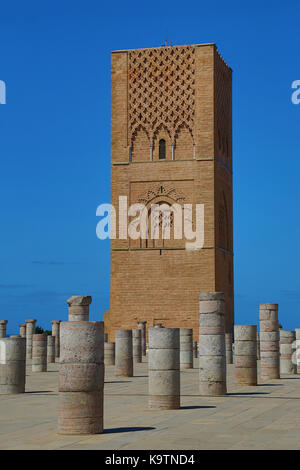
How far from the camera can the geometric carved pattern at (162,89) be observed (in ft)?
120

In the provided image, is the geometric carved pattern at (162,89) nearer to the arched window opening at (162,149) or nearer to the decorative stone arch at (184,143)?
the decorative stone arch at (184,143)

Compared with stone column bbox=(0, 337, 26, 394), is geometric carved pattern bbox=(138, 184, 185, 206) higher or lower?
higher

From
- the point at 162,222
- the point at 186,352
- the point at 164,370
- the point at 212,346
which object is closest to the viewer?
the point at 164,370

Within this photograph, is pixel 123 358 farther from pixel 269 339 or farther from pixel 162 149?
pixel 162 149

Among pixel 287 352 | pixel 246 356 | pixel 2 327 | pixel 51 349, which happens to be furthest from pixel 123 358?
pixel 2 327

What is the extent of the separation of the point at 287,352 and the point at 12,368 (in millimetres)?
7618

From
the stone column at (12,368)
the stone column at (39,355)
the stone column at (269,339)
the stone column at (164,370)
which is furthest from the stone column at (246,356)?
the stone column at (39,355)

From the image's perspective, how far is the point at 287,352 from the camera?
18.4 meters

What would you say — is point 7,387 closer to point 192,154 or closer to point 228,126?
point 192,154

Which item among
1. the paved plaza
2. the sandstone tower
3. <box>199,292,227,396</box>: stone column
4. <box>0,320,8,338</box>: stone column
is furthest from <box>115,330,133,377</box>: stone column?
the sandstone tower

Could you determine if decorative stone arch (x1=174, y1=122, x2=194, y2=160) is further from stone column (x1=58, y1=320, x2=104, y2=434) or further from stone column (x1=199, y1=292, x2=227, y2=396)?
stone column (x1=58, y1=320, x2=104, y2=434)

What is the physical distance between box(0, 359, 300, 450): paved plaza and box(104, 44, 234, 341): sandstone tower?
2193cm

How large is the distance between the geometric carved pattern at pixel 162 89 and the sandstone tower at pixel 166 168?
0.04 meters

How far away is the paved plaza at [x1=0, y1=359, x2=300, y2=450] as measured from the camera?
693 centimetres
